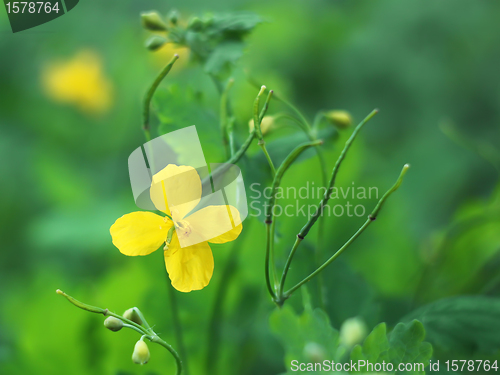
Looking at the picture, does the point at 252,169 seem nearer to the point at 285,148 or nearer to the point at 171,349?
the point at 285,148

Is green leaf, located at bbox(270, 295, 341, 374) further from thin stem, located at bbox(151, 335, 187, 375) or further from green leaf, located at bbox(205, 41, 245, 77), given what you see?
green leaf, located at bbox(205, 41, 245, 77)

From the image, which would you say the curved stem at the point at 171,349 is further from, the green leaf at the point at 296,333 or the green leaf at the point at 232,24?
the green leaf at the point at 232,24

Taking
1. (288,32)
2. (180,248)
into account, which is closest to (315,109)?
(288,32)

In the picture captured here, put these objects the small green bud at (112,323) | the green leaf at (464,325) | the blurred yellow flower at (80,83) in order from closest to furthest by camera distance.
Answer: the small green bud at (112,323) → the green leaf at (464,325) → the blurred yellow flower at (80,83)

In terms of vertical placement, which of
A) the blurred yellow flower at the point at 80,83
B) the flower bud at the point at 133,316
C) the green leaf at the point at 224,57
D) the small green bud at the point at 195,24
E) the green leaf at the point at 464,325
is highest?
the small green bud at the point at 195,24

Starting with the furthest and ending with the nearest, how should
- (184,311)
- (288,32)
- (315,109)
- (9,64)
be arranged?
(288,32), (315,109), (9,64), (184,311)

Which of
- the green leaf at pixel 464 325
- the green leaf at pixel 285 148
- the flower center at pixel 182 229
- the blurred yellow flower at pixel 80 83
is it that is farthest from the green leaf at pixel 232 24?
the blurred yellow flower at pixel 80 83

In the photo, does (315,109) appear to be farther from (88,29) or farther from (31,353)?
(31,353)

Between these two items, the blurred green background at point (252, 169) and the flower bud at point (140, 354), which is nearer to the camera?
the flower bud at point (140, 354)
